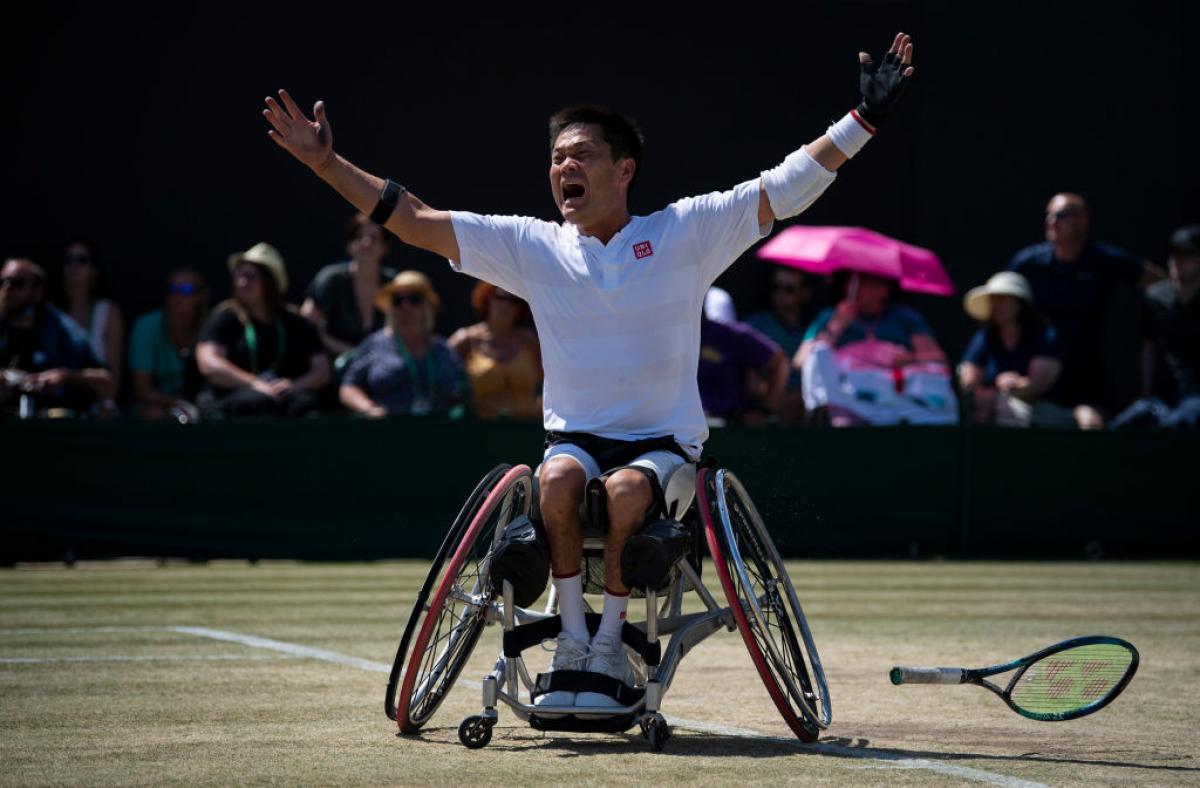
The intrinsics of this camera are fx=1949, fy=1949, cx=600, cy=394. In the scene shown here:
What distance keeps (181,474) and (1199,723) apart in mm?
8023

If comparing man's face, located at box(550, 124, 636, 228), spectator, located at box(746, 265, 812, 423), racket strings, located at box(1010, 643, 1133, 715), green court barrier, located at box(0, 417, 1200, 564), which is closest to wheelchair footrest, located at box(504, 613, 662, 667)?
racket strings, located at box(1010, 643, 1133, 715)

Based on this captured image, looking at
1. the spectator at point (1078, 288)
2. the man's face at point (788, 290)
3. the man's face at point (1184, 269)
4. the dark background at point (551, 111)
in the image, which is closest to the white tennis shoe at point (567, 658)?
the spectator at point (1078, 288)

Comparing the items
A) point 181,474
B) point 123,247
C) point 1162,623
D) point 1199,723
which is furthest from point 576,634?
point 123,247

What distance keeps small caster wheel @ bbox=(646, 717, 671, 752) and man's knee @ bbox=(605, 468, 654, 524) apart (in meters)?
0.57

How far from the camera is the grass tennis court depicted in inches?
200

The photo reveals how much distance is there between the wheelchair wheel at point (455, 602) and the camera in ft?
17.7

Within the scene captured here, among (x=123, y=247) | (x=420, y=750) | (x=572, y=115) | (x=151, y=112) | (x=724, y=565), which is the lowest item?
(x=420, y=750)

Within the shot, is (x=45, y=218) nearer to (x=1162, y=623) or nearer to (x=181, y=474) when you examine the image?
(x=181, y=474)

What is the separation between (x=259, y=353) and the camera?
13.1 meters

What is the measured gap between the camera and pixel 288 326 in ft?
43.4

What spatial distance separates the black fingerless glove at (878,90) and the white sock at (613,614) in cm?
161

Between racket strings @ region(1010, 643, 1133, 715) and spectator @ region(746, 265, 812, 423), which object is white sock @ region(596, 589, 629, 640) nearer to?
racket strings @ region(1010, 643, 1133, 715)

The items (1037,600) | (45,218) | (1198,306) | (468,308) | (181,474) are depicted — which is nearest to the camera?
(1037,600)

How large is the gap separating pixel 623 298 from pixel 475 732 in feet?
4.55
